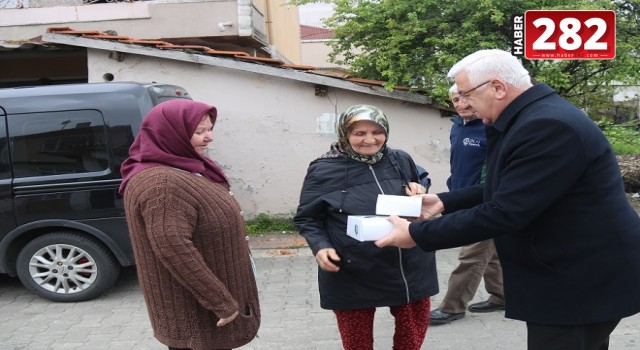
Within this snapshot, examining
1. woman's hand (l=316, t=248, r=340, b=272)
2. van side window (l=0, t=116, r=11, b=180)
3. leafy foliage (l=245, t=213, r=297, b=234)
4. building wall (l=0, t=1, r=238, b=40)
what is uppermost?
building wall (l=0, t=1, r=238, b=40)

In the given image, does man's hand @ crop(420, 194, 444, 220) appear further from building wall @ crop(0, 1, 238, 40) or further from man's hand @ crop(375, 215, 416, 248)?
building wall @ crop(0, 1, 238, 40)

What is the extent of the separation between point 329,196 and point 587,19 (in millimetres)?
5520

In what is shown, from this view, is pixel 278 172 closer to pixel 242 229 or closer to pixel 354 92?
pixel 354 92

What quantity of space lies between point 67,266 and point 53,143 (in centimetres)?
114

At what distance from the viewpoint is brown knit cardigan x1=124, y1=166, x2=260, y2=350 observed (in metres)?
2.44

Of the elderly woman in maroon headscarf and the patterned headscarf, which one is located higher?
the patterned headscarf

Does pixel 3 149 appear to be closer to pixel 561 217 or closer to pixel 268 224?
pixel 268 224

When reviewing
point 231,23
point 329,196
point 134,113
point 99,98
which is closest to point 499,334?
point 329,196

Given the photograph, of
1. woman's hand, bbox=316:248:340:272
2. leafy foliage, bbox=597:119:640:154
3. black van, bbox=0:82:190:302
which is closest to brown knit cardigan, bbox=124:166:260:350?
woman's hand, bbox=316:248:340:272

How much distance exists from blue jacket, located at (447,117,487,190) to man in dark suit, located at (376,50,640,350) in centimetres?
210

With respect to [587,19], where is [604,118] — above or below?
below

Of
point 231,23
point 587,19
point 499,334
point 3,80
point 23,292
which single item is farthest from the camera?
point 3,80

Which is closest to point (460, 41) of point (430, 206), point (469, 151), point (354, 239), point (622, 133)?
point (622, 133)

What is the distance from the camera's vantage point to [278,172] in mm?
8195
